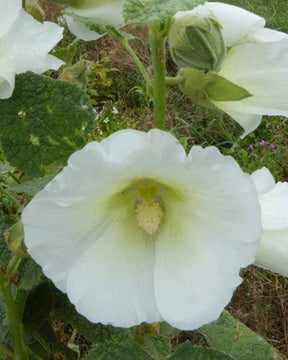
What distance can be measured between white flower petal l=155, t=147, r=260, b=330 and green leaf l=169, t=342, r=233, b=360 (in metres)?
0.15

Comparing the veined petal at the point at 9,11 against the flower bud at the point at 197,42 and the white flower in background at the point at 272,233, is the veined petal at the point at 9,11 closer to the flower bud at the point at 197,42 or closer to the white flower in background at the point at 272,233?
the flower bud at the point at 197,42

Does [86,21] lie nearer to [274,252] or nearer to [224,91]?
[224,91]

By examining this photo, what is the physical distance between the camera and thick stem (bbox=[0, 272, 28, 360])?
2.27ft

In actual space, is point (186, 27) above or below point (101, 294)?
above

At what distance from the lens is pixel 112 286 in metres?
0.53

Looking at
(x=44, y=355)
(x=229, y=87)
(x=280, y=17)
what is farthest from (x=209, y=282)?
(x=280, y=17)

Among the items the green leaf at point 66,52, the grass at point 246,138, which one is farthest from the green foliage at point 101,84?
the green leaf at point 66,52

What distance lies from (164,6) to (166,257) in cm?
23

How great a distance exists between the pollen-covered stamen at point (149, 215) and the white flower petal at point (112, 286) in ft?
0.11

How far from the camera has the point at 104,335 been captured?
0.75m

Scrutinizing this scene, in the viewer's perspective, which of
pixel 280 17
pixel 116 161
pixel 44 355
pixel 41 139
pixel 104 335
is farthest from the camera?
pixel 280 17

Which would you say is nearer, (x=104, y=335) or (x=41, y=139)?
(x=41, y=139)

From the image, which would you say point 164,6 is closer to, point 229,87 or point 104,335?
point 229,87

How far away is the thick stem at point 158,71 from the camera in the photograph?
554mm
